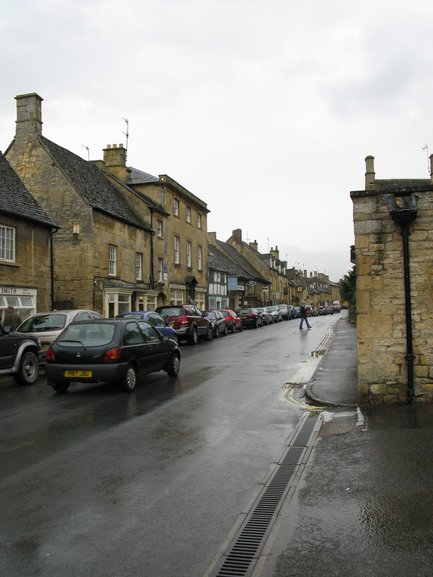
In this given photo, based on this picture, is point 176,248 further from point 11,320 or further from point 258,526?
point 258,526

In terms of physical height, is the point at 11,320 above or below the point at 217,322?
above

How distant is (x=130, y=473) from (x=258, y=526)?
1.78 m

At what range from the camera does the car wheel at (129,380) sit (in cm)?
1052

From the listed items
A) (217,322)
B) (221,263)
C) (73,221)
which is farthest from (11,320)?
(221,263)

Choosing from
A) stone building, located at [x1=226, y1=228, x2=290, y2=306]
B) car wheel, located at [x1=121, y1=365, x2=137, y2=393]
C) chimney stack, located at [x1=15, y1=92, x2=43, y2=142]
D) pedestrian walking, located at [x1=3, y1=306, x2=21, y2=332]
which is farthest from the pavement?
stone building, located at [x1=226, y1=228, x2=290, y2=306]

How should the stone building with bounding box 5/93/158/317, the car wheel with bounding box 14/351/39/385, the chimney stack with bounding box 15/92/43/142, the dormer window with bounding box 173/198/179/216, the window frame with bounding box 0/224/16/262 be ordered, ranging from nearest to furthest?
1. the car wheel with bounding box 14/351/39/385
2. the window frame with bounding box 0/224/16/262
3. the stone building with bounding box 5/93/158/317
4. the chimney stack with bounding box 15/92/43/142
5. the dormer window with bounding box 173/198/179/216

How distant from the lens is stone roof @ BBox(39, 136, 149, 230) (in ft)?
88.1

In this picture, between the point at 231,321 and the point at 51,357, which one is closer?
the point at 51,357

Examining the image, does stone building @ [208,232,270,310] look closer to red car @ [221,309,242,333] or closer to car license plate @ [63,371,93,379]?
red car @ [221,309,242,333]

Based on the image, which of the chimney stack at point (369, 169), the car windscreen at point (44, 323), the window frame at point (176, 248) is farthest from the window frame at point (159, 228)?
the car windscreen at point (44, 323)

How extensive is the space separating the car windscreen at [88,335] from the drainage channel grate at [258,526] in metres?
5.55

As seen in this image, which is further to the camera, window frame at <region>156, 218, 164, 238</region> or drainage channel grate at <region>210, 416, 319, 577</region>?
window frame at <region>156, 218, 164, 238</region>

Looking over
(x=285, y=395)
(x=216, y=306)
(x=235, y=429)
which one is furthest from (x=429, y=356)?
(x=216, y=306)

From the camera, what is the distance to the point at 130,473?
547 centimetres
